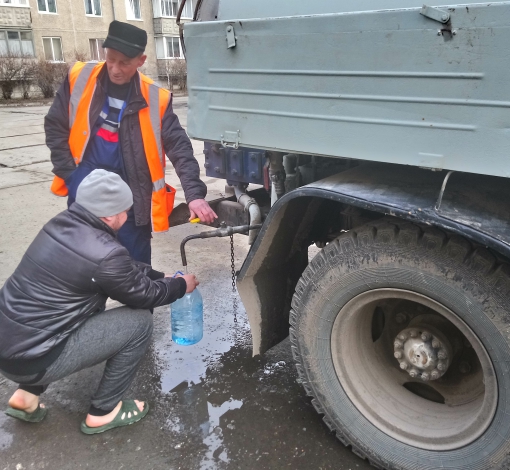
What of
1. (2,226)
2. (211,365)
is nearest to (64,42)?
(2,226)

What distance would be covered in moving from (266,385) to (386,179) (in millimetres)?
1415

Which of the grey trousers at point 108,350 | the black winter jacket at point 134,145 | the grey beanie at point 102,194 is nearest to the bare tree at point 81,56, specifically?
the black winter jacket at point 134,145

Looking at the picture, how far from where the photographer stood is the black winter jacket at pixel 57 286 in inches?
86.6

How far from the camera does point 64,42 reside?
27.9m

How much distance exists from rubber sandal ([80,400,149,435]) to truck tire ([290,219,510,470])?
0.87m

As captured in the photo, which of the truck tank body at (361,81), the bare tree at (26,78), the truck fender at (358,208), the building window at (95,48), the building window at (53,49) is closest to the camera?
the truck tank body at (361,81)

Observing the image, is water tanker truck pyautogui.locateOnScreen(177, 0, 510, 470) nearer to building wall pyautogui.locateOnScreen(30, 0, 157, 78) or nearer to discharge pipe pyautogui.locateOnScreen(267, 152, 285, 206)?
discharge pipe pyautogui.locateOnScreen(267, 152, 285, 206)

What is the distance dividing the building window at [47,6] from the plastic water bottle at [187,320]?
2869 centimetres

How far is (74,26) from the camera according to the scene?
27953 millimetres

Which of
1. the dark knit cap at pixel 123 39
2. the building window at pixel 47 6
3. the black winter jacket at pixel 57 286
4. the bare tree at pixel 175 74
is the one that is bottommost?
the bare tree at pixel 175 74

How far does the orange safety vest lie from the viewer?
2848mm

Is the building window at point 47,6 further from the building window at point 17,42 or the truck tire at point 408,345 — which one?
the truck tire at point 408,345

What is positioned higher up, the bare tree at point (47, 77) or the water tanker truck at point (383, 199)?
the water tanker truck at point (383, 199)

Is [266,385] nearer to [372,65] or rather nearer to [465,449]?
[465,449]
